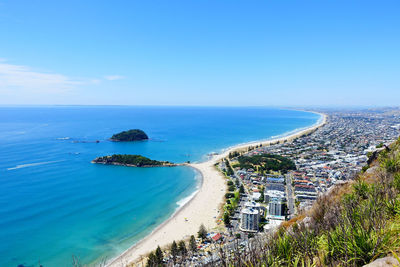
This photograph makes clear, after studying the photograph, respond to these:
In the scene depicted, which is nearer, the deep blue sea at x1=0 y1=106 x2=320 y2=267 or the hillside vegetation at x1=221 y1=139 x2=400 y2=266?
the hillside vegetation at x1=221 y1=139 x2=400 y2=266

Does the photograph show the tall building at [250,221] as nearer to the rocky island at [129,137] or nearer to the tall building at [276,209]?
the tall building at [276,209]

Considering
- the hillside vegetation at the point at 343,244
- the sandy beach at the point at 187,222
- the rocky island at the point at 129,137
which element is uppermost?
the hillside vegetation at the point at 343,244

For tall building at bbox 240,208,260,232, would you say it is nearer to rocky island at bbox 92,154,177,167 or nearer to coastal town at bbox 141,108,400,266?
coastal town at bbox 141,108,400,266

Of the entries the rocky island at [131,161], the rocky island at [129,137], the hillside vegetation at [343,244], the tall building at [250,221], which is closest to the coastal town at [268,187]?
the tall building at [250,221]

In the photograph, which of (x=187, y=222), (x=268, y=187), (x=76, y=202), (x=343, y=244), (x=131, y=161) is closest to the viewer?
(x=343, y=244)

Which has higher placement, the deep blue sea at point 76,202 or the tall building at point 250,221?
the tall building at point 250,221

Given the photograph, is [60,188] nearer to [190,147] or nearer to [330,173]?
[190,147]

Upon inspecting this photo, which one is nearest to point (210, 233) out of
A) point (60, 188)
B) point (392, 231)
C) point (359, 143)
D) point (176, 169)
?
point (392, 231)

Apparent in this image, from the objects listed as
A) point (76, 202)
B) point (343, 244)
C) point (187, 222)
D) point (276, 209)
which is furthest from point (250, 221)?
point (76, 202)

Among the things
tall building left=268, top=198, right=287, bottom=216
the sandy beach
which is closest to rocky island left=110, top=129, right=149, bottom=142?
the sandy beach

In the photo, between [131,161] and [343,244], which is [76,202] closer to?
[131,161]
